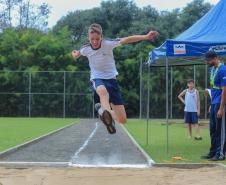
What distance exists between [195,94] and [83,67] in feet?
81.8

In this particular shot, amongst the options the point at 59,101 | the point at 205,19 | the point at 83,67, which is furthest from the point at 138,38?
the point at 83,67

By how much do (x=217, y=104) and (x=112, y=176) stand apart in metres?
3.58

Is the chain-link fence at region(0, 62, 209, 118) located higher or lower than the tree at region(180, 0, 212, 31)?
lower

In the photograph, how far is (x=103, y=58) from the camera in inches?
396

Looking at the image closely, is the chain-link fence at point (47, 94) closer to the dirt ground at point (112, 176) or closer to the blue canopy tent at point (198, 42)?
the blue canopy tent at point (198, 42)

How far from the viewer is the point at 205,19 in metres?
14.8

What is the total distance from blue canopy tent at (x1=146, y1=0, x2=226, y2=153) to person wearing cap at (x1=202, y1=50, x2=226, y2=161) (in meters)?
0.74

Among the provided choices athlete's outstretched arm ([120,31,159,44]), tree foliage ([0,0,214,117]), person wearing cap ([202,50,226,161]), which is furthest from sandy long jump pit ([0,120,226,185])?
tree foliage ([0,0,214,117])

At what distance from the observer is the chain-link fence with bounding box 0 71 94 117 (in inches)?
1512


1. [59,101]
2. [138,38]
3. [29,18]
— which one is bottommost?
[59,101]

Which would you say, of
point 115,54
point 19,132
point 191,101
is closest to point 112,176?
point 191,101

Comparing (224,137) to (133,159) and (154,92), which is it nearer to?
(133,159)

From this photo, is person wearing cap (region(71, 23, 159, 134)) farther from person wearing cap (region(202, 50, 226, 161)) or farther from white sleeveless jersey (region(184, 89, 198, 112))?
white sleeveless jersey (region(184, 89, 198, 112))

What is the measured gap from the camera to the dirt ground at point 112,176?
342 inches
